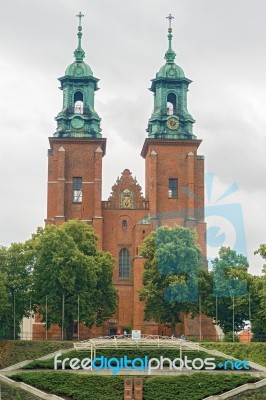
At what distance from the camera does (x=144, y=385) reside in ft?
Result: 194

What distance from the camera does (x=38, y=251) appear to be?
7731 cm

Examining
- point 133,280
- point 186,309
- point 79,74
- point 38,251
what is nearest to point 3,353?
point 38,251

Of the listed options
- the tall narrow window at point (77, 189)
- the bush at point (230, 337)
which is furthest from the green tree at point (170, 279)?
the tall narrow window at point (77, 189)

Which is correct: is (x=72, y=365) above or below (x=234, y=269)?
below

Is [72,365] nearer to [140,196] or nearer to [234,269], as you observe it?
[234,269]

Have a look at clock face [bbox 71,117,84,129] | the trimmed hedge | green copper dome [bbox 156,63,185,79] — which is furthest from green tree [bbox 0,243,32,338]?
green copper dome [bbox 156,63,185,79]

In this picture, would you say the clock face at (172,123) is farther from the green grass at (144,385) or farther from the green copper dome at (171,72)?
the green grass at (144,385)

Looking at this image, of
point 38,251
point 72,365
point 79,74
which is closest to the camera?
point 72,365

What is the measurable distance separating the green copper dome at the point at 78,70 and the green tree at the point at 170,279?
22751 mm

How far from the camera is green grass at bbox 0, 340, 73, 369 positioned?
220ft

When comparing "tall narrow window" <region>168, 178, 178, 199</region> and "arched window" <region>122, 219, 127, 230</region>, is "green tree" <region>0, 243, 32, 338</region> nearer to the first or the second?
"arched window" <region>122, 219, 127, 230</region>

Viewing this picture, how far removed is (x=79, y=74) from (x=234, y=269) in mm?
28986

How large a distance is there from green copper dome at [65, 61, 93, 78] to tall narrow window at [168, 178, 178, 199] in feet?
46.0

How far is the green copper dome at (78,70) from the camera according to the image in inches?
3802
